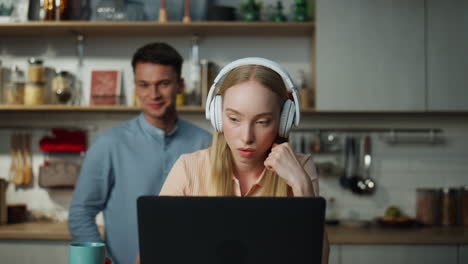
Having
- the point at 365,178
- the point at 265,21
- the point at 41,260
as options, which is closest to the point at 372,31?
the point at 265,21

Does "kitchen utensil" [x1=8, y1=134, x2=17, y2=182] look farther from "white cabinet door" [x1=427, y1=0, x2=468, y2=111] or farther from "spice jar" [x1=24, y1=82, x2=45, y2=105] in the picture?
"white cabinet door" [x1=427, y1=0, x2=468, y2=111]

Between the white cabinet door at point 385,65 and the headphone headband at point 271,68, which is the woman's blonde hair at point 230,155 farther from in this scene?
the white cabinet door at point 385,65

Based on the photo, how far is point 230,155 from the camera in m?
1.40

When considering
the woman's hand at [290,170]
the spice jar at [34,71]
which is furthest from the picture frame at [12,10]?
the woman's hand at [290,170]

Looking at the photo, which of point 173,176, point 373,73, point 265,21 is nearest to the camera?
point 173,176

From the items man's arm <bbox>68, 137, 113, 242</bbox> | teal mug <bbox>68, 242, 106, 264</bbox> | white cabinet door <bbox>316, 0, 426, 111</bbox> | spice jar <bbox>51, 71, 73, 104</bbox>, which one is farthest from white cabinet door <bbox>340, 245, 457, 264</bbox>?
teal mug <bbox>68, 242, 106, 264</bbox>

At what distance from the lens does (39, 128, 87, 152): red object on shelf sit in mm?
3885

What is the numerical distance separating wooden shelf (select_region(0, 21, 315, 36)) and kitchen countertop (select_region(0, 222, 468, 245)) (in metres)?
1.25

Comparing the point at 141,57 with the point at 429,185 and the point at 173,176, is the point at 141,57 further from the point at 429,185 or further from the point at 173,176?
the point at 429,185

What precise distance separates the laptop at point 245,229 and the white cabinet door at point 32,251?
256 cm

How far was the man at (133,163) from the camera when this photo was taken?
232cm

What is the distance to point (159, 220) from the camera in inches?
40.4

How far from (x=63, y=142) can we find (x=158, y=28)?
99 cm

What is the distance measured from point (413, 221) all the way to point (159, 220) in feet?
9.99
